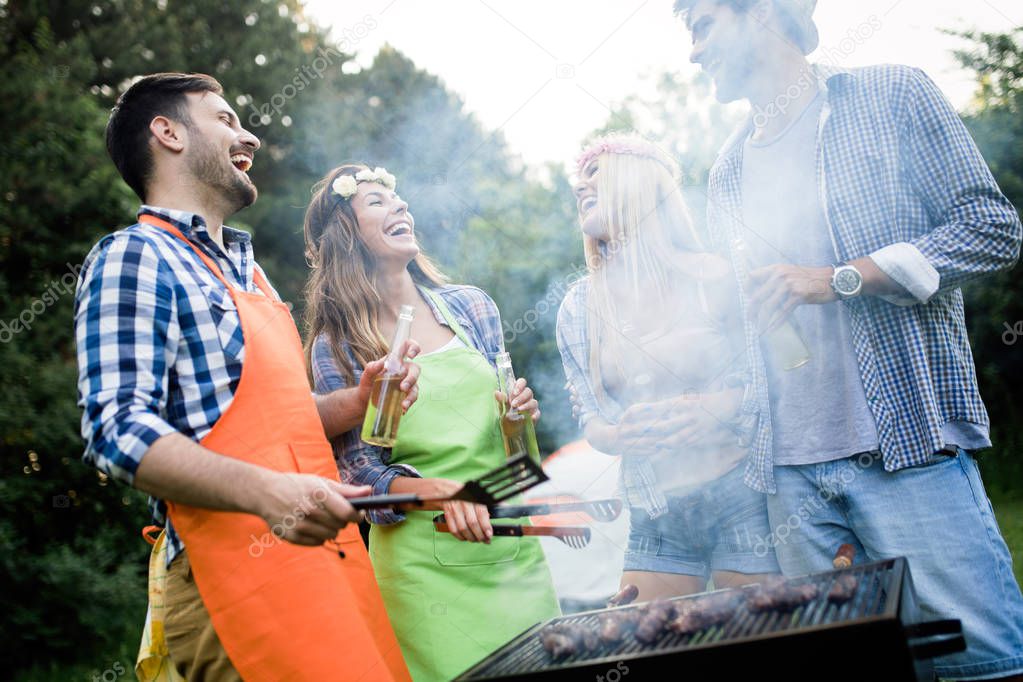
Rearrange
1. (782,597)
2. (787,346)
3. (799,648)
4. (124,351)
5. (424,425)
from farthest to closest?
(424,425)
(787,346)
(124,351)
(782,597)
(799,648)

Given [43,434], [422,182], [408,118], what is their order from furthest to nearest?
[408,118] < [422,182] < [43,434]

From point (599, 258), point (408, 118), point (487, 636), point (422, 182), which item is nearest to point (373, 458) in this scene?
point (487, 636)

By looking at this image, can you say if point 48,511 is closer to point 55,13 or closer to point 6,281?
point 6,281

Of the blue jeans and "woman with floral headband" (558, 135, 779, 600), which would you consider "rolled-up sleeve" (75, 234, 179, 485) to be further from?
the blue jeans

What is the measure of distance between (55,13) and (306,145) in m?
3.31

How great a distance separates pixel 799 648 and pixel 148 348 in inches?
67.0

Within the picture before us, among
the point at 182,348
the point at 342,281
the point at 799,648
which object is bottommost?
the point at 799,648

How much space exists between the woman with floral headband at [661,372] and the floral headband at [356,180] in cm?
76

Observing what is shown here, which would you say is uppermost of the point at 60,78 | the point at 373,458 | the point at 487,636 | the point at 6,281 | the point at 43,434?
the point at 60,78

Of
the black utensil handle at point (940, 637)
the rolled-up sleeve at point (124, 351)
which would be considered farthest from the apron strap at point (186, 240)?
the black utensil handle at point (940, 637)

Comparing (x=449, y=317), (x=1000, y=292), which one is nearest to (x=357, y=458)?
(x=449, y=317)

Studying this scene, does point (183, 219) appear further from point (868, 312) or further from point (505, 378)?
point (868, 312)

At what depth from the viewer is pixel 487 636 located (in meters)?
2.67

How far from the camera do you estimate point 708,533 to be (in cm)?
279
